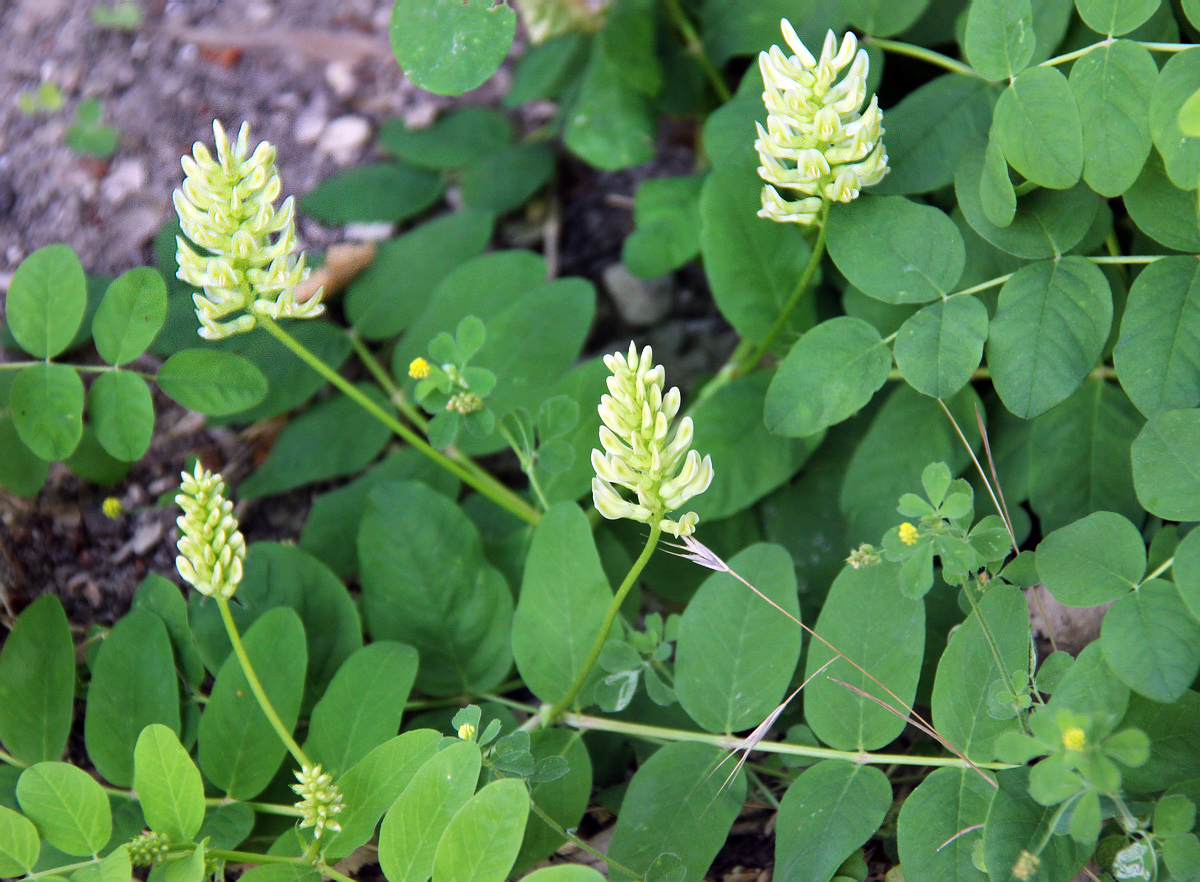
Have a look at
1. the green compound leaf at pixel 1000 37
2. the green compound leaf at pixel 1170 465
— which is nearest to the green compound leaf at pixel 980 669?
the green compound leaf at pixel 1170 465

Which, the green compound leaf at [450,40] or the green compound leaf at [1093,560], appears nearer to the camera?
the green compound leaf at [1093,560]

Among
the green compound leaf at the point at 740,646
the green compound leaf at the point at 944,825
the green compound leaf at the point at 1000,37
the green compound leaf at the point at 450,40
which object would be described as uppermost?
the green compound leaf at the point at 450,40

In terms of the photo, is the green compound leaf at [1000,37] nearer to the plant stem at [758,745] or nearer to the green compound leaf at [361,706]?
the plant stem at [758,745]

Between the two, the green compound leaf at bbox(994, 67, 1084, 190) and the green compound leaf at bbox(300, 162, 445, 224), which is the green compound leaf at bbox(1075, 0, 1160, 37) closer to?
the green compound leaf at bbox(994, 67, 1084, 190)

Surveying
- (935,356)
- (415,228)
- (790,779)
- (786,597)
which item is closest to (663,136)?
(415,228)

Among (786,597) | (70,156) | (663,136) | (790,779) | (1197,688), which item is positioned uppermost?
(70,156)

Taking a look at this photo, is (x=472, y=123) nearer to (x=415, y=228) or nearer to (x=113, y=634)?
(x=415, y=228)

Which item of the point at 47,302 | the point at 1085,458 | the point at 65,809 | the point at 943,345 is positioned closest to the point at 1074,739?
the point at 943,345
